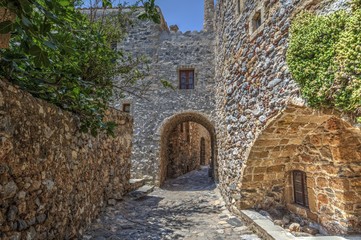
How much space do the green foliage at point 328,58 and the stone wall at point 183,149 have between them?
8.50 metres

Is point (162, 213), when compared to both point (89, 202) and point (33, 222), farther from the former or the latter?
point (33, 222)

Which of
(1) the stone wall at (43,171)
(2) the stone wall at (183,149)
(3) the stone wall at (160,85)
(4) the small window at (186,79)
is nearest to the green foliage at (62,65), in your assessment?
(1) the stone wall at (43,171)

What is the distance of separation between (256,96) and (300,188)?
212 cm

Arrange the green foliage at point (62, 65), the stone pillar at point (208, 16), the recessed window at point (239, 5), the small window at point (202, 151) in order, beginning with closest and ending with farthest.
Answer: the green foliage at point (62, 65), the recessed window at point (239, 5), the stone pillar at point (208, 16), the small window at point (202, 151)

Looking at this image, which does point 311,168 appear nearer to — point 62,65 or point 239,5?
point 239,5

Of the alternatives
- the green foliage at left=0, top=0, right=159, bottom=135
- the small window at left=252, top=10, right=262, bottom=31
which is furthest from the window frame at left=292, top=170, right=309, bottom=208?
the green foliage at left=0, top=0, right=159, bottom=135

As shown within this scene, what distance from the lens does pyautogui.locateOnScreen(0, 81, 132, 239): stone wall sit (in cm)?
191

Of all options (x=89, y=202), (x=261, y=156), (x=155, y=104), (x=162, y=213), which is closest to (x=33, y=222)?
(x=89, y=202)

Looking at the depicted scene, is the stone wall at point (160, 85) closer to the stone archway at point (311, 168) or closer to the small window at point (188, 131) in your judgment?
the stone archway at point (311, 168)

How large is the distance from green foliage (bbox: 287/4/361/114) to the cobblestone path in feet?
7.30

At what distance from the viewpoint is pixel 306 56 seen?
8.30 ft

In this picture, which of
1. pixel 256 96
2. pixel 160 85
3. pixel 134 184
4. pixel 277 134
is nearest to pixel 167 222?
pixel 134 184

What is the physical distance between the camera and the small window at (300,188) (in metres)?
4.41

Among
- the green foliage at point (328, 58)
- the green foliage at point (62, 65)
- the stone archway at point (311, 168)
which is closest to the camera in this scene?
the green foliage at point (62, 65)
